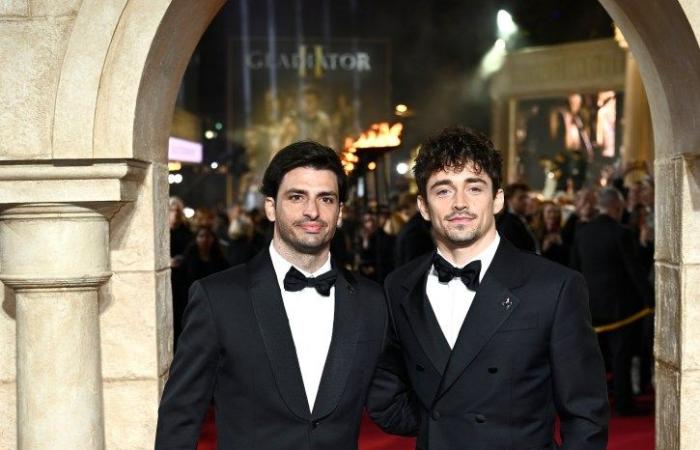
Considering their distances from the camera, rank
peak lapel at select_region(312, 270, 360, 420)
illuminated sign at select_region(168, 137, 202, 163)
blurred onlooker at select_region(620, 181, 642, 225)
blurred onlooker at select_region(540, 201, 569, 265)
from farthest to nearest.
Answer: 1. illuminated sign at select_region(168, 137, 202, 163)
2. blurred onlooker at select_region(620, 181, 642, 225)
3. blurred onlooker at select_region(540, 201, 569, 265)
4. peak lapel at select_region(312, 270, 360, 420)

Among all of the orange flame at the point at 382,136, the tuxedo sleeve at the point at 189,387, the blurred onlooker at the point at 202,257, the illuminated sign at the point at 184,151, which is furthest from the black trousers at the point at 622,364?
the illuminated sign at the point at 184,151

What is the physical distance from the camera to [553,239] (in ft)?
28.9

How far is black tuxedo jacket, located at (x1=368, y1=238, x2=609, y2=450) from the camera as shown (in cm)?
281

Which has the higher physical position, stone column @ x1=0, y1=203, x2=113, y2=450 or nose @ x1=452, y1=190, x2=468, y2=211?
nose @ x1=452, y1=190, x2=468, y2=211

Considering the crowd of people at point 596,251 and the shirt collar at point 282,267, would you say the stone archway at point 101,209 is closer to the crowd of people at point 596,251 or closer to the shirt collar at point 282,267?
the shirt collar at point 282,267

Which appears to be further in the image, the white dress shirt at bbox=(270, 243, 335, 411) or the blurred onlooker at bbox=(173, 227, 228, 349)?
the blurred onlooker at bbox=(173, 227, 228, 349)

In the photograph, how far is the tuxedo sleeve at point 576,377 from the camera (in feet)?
9.11

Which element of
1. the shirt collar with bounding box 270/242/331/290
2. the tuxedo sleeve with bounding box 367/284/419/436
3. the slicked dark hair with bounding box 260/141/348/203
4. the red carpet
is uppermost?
the slicked dark hair with bounding box 260/141/348/203

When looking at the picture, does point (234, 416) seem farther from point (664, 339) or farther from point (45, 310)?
point (664, 339)

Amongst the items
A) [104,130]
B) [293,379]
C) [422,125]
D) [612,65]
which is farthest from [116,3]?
[422,125]

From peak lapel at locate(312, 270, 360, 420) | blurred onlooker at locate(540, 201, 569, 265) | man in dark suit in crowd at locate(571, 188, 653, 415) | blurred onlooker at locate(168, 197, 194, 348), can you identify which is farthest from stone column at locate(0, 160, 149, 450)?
blurred onlooker at locate(540, 201, 569, 265)

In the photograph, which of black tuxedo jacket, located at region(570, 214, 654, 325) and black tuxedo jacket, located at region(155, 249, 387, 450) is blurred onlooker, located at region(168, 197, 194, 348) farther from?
black tuxedo jacket, located at region(155, 249, 387, 450)

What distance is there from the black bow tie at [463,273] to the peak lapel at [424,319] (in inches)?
4.3

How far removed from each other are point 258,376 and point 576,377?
0.87 m
